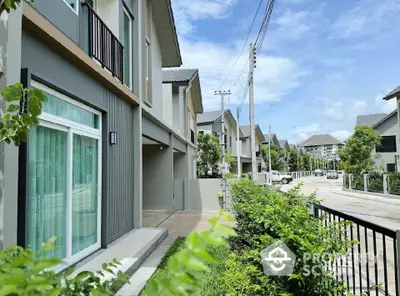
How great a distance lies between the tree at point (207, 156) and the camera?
23.5m

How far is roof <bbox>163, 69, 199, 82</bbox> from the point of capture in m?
15.4

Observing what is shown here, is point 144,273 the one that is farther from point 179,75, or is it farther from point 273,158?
point 273,158

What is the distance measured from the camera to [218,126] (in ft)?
101

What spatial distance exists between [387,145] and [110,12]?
30680mm

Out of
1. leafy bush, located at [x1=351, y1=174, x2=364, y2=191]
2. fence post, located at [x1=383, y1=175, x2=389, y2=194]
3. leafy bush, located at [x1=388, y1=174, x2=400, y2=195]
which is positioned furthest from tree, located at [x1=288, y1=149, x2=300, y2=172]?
leafy bush, located at [x1=388, y1=174, x2=400, y2=195]

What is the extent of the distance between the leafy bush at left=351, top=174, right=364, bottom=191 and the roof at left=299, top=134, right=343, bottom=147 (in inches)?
2962

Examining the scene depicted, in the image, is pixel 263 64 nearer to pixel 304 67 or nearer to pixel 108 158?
pixel 304 67

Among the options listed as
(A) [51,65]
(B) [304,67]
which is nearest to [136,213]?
(A) [51,65]

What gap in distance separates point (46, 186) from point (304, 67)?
14.7 meters

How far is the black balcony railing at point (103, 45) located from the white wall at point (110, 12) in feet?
1.34

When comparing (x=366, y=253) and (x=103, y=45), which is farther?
(x=103, y=45)

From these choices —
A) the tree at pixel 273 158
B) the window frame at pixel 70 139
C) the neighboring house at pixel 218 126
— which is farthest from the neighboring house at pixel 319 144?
the window frame at pixel 70 139

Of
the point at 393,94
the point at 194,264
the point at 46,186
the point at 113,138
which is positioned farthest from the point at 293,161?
the point at 194,264

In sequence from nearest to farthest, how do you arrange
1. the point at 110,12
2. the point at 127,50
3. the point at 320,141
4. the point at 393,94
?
the point at 110,12
the point at 127,50
the point at 393,94
the point at 320,141
